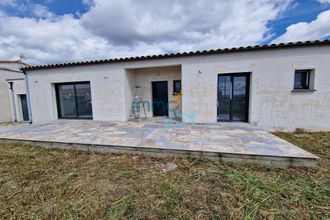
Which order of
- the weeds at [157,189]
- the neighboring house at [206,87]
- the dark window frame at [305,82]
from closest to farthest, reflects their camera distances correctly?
the weeds at [157,189]
the neighboring house at [206,87]
the dark window frame at [305,82]

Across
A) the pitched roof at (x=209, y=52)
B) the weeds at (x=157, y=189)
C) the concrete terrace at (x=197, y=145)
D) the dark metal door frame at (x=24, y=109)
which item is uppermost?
the pitched roof at (x=209, y=52)

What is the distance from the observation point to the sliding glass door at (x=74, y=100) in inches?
284

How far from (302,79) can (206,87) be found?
11.1ft

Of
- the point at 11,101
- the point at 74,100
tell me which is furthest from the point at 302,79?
the point at 11,101

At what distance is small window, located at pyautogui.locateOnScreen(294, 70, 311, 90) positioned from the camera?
5.17m

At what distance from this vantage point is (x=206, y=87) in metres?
5.63

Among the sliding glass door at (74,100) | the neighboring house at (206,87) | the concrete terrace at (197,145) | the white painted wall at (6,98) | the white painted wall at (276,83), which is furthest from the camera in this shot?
the white painted wall at (6,98)

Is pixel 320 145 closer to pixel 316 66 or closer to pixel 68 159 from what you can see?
pixel 316 66

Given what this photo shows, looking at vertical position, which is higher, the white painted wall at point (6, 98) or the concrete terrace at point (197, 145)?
the white painted wall at point (6, 98)

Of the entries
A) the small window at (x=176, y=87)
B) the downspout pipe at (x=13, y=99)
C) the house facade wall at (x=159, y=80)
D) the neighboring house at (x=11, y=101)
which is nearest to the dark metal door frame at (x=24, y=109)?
the neighboring house at (x=11, y=101)

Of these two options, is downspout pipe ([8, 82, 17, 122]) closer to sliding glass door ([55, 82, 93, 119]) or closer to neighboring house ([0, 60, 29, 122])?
neighboring house ([0, 60, 29, 122])

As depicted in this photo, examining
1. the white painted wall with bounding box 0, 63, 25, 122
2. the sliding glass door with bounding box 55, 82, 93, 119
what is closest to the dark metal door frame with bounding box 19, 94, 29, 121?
the white painted wall with bounding box 0, 63, 25, 122

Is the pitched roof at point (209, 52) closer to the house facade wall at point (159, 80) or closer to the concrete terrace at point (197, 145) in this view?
the house facade wall at point (159, 80)

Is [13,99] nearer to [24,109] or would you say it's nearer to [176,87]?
[24,109]
